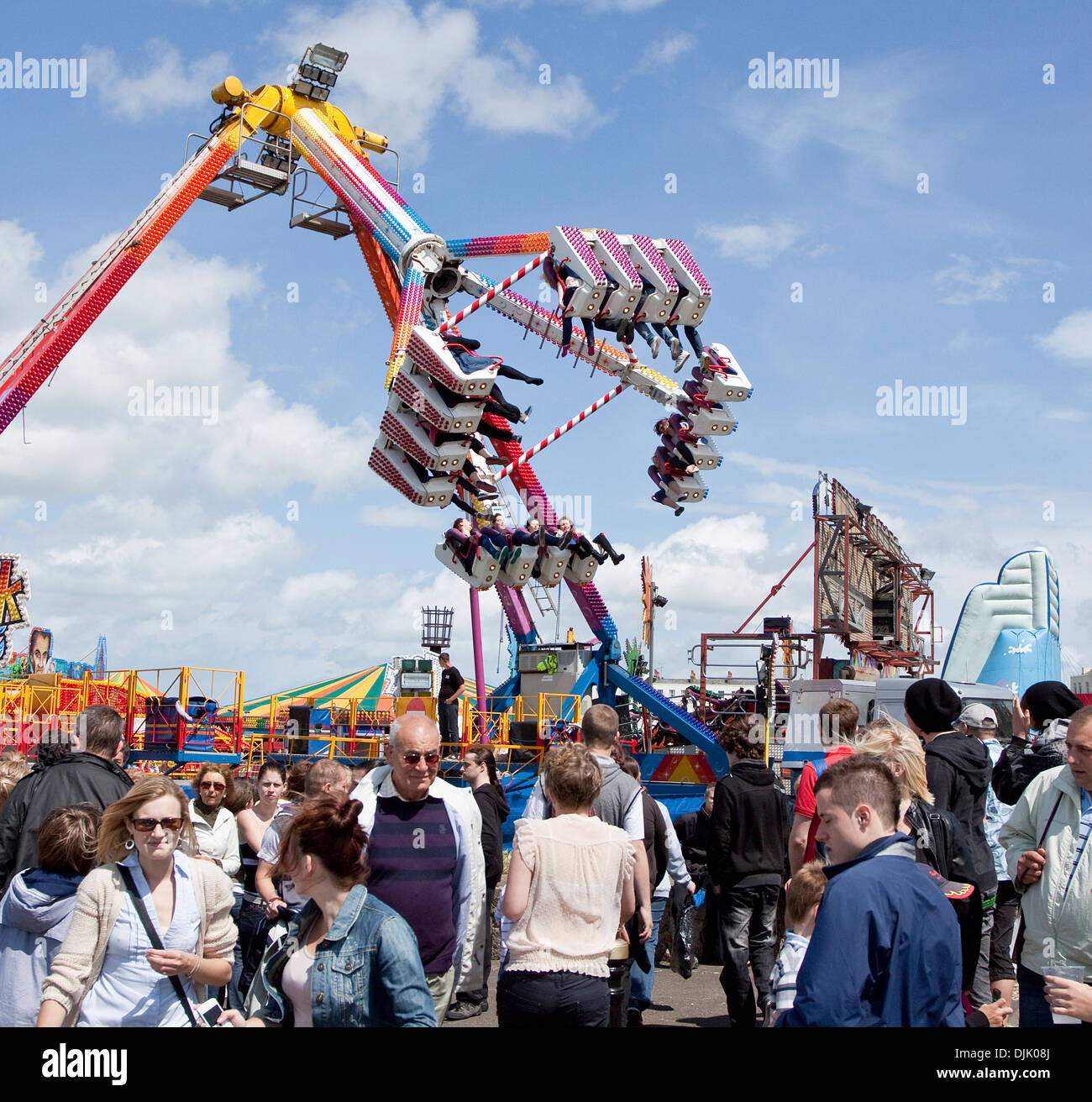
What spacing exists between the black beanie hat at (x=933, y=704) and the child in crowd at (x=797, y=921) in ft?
4.88

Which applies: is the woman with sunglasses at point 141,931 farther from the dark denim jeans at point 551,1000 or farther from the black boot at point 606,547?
A: the black boot at point 606,547

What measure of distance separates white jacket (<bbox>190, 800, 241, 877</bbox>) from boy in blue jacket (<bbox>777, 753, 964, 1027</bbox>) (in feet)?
13.6

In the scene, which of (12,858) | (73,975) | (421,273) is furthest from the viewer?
(421,273)

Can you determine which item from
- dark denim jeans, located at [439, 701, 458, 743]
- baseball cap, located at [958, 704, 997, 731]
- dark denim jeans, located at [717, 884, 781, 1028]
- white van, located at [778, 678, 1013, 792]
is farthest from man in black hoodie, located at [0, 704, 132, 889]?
dark denim jeans, located at [439, 701, 458, 743]

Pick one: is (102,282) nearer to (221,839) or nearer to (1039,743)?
(221,839)

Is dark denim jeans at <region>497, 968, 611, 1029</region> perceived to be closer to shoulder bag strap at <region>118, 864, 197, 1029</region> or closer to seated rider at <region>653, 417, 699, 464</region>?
shoulder bag strap at <region>118, 864, 197, 1029</region>

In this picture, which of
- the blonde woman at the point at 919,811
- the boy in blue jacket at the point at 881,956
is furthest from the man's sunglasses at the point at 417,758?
the boy in blue jacket at the point at 881,956

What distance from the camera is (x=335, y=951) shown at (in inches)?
129

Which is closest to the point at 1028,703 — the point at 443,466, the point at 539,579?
the point at 443,466

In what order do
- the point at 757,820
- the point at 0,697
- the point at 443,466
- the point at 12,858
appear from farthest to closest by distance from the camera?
the point at 0,697, the point at 443,466, the point at 757,820, the point at 12,858

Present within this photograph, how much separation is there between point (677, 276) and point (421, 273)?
360cm

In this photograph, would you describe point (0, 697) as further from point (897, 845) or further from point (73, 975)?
point (897, 845)
